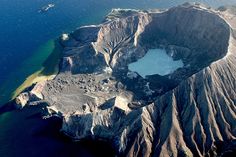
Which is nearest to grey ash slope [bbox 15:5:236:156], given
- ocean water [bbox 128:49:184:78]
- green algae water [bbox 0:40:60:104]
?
ocean water [bbox 128:49:184:78]

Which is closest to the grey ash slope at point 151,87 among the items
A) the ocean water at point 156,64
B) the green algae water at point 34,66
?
the ocean water at point 156,64

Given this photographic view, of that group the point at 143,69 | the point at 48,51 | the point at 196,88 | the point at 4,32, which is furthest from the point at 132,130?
the point at 4,32

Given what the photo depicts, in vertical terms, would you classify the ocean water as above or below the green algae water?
above

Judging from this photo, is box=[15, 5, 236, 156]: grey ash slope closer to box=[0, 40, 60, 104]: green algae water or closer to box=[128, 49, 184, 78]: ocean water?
box=[128, 49, 184, 78]: ocean water

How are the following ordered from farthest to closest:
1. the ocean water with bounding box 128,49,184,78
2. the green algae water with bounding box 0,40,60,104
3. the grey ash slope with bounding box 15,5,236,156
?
the green algae water with bounding box 0,40,60,104 → the ocean water with bounding box 128,49,184,78 → the grey ash slope with bounding box 15,5,236,156

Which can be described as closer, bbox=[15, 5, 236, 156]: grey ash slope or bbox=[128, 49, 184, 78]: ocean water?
bbox=[15, 5, 236, 156]: grey ash slope

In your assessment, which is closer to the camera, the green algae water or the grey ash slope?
the grey ash slope

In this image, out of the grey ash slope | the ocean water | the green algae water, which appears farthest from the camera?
the green algae water

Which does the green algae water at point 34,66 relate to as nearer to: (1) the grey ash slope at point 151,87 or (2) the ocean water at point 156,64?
(1) the grey ash slope at point 151,87
